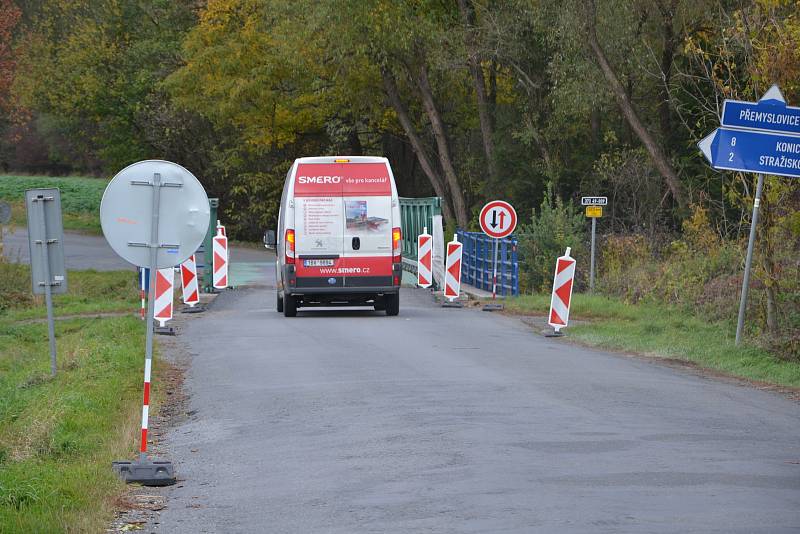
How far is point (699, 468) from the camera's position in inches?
346

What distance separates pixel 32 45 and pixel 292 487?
61.8m

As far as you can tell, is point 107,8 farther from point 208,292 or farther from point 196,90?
point 208,292

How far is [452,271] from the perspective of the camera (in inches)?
1064

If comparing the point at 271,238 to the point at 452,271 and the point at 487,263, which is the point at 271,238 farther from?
the point at 487,263

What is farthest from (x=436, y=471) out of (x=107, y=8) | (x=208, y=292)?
(x=107, y=8)

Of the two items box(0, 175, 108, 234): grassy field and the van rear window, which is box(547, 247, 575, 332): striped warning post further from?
box(0, 175, 108, 234): grassy field

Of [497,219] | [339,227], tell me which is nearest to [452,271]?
[497,219]

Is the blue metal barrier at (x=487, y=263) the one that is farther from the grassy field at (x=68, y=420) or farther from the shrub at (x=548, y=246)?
the grassy field at (x=68, y=420)

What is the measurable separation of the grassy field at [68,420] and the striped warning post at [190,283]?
71.2 inches

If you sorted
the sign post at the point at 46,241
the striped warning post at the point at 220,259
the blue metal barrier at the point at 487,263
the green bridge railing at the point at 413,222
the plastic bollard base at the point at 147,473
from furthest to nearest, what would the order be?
the green bridge railing at the point at 413,222 → the striped warning post at the point at 220,259 → the blue metal barrier at the point at 487,263 → the sign post at the point at 46,241 → the plastic bollard base at the point at 147,473

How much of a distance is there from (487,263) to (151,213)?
21.6 m

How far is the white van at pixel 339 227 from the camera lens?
22.4 metres

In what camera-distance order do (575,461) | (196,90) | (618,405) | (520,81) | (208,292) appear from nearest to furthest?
(575,461) → (618,405) → (208,292) → (520,81) → (196,90)

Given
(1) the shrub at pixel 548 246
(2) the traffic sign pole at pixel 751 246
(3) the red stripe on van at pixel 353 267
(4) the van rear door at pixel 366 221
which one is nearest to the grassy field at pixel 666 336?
(2) the traffic sign pole at pixel 751 246
